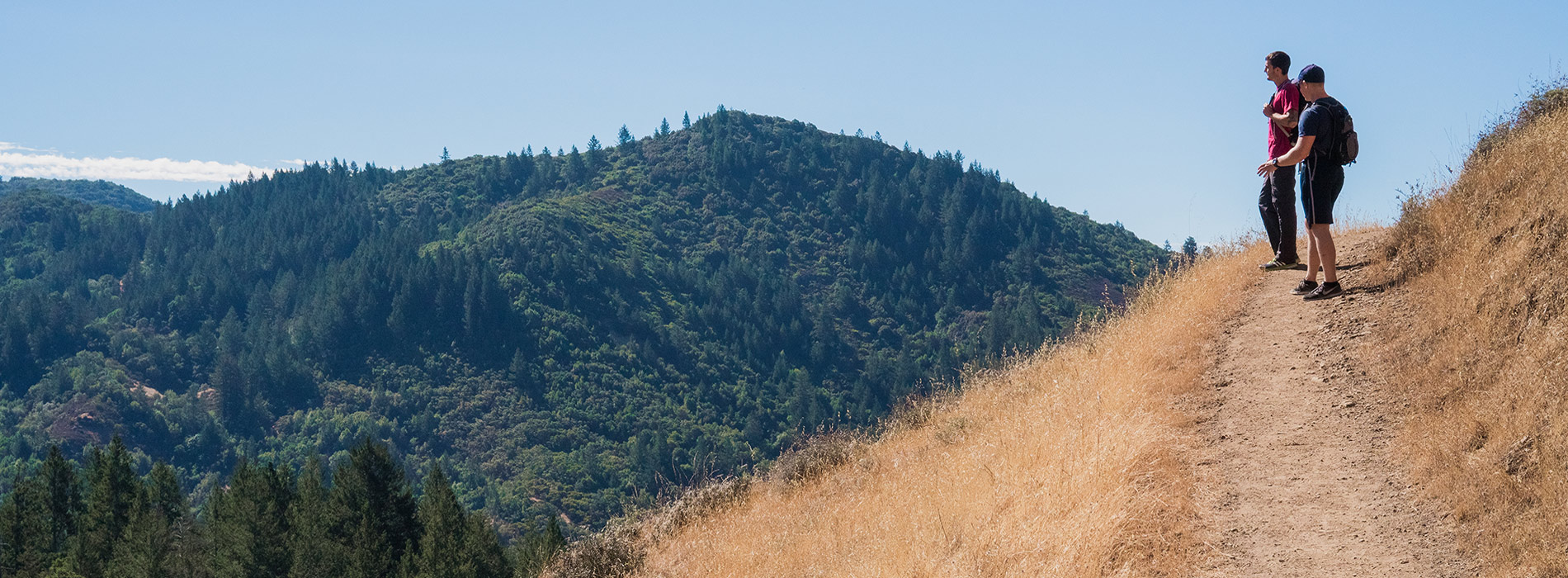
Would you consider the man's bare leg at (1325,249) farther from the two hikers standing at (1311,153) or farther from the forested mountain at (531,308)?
the forested mountain at (531,308)

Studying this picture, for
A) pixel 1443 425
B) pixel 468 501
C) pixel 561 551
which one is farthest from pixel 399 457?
pixel 1443 425

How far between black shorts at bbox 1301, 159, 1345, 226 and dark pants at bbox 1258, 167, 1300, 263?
0.60m

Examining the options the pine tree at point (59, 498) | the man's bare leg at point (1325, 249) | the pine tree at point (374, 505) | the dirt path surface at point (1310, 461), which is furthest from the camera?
the pine tree at point (59, 498)

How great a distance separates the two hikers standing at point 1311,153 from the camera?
288 inches

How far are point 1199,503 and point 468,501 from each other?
92.4 metres

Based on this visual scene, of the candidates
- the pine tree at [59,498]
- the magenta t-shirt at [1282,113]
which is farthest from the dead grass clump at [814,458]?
the pine tree at [59,498]

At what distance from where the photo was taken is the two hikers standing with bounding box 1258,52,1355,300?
288 inches

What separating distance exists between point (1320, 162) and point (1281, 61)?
97cm

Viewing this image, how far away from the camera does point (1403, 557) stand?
4434 millimetres

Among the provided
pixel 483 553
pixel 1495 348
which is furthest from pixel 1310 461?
pixel 483 553

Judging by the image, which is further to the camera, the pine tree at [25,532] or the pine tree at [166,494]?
the pine tree at [166,494]

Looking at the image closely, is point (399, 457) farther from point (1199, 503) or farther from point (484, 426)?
point (1199, 503)

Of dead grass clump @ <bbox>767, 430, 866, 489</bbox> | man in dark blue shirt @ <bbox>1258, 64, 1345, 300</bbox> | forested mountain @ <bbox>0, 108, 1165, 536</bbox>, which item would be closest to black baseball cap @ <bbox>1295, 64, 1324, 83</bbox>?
man in dark blue shirt @ <bbox>1258, 64, 1345, 300</bbox>

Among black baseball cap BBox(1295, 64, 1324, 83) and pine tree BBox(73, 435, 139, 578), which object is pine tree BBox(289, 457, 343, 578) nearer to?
pine tree BBox(73, 435, 139, 578)
